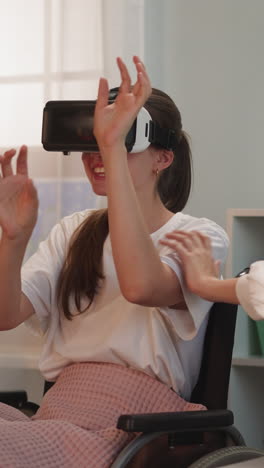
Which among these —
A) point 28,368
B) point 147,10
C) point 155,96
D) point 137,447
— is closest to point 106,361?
point 137,447

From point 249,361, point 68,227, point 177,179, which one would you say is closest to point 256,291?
point 177,179

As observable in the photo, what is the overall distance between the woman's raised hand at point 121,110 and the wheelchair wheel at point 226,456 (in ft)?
1.84

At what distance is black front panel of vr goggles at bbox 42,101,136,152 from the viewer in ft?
5.50

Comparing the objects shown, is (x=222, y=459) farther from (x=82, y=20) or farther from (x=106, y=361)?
(x=82, y=20)

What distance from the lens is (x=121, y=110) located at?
5.17 feet

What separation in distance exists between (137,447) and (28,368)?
1.19m

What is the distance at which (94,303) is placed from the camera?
1.86 m

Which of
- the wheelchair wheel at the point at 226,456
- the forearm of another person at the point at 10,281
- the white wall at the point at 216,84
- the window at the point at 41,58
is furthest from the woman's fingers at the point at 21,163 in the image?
the white wall at the point at 216,84

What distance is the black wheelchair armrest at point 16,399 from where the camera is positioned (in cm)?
195

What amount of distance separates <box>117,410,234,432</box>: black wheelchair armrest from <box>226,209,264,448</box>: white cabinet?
615mm

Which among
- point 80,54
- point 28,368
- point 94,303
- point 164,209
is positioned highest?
point 80,54

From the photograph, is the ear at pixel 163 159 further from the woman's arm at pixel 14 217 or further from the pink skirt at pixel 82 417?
the pink skirt at pixel 82 417

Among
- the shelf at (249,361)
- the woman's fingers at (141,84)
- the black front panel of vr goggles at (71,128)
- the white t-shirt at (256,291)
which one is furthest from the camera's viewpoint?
the shelf at (249,361)

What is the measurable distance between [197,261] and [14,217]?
36 cm
